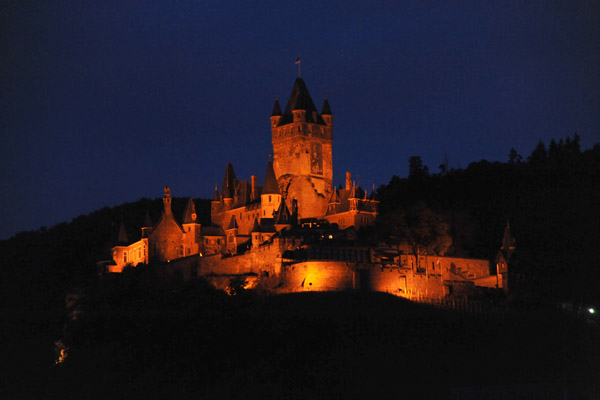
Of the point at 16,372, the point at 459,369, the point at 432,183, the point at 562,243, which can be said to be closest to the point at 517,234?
the point at 562,243

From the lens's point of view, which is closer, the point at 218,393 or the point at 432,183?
the point at 218,393

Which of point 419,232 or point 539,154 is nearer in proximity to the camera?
point 419,232

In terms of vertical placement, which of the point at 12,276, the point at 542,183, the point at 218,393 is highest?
the point at 542,183

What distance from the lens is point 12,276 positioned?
3684 inches

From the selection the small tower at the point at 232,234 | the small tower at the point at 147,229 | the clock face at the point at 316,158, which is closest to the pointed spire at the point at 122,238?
the small tower at the point at 147,229

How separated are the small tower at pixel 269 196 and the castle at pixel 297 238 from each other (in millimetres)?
75

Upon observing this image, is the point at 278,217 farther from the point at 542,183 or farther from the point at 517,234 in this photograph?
the point at 542,183

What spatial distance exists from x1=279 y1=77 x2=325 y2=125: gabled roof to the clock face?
7.07 feet

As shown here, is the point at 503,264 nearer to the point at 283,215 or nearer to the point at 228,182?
the point at 283,215

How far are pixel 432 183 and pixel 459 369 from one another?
48.0 meters

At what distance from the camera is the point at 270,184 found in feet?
270

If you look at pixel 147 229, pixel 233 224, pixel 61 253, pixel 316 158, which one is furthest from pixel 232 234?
pixel 61 253

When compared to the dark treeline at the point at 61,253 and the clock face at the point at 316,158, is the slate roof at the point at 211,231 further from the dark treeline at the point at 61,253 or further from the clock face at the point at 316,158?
the clock face at the point at 316,158

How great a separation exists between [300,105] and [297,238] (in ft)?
64.7
